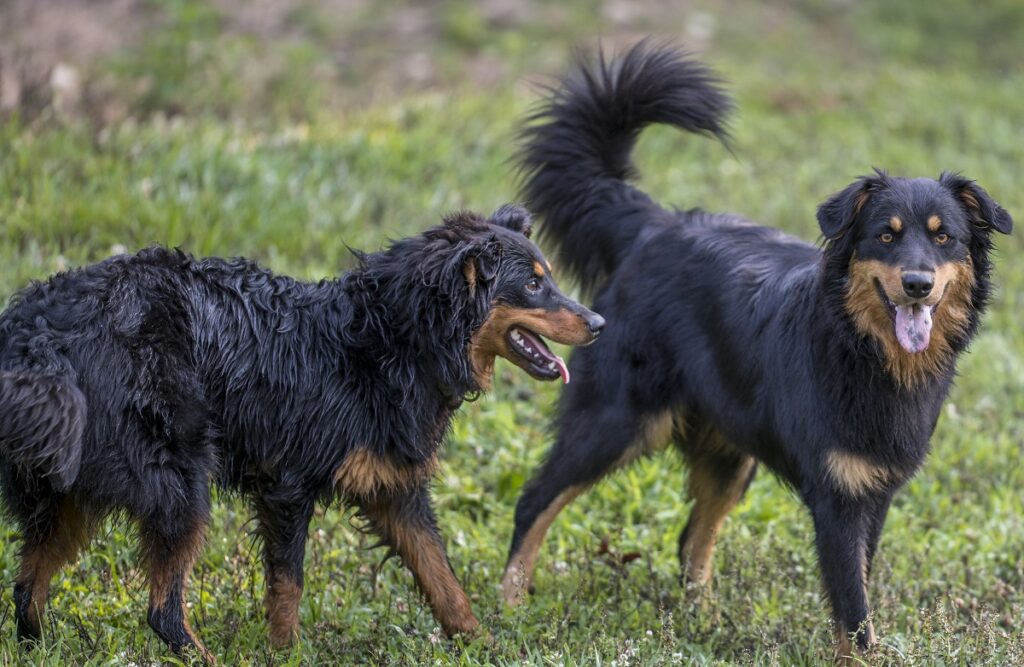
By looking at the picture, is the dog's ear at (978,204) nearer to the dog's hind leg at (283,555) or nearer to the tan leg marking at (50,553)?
the dog's hind leg at (283,555)

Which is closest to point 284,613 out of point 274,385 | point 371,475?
point 371,475

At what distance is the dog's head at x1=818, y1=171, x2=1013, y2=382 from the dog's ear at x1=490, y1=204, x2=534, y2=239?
1.24 m

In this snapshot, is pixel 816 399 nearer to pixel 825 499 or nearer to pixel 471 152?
pixel 825 499

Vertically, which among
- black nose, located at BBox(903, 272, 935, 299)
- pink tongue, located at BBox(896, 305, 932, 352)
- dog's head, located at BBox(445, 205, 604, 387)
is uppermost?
black nose, located at BBox(903, 272, 935, 299)

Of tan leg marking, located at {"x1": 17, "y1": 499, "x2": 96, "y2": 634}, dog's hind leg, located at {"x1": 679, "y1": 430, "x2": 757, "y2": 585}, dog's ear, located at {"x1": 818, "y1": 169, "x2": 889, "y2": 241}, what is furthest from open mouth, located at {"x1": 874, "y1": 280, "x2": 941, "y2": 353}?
tan leg marking, located at {"x1": 17, "y1": 499, "x2": 96, "y2": 634}

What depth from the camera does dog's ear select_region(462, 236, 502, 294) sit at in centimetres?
477

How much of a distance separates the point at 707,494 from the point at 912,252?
6.38 ft

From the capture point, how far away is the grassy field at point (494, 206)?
17.1ft

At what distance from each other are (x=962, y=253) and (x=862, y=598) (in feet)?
4.76

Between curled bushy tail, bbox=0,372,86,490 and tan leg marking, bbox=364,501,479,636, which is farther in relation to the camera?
tan leg marking, bbox=364,501,479,636

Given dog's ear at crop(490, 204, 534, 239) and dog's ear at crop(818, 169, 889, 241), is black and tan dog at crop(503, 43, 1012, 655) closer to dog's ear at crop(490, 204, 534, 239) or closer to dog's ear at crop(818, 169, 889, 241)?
dog's ear at crop(818, 169, 889, 241)

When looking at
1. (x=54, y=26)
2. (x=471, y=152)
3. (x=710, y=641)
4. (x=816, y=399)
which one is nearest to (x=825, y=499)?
(x=816, y=399)

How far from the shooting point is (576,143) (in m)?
6.29

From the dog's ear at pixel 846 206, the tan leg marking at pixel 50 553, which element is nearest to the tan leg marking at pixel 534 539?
the dog's ear at pixel 846 206
